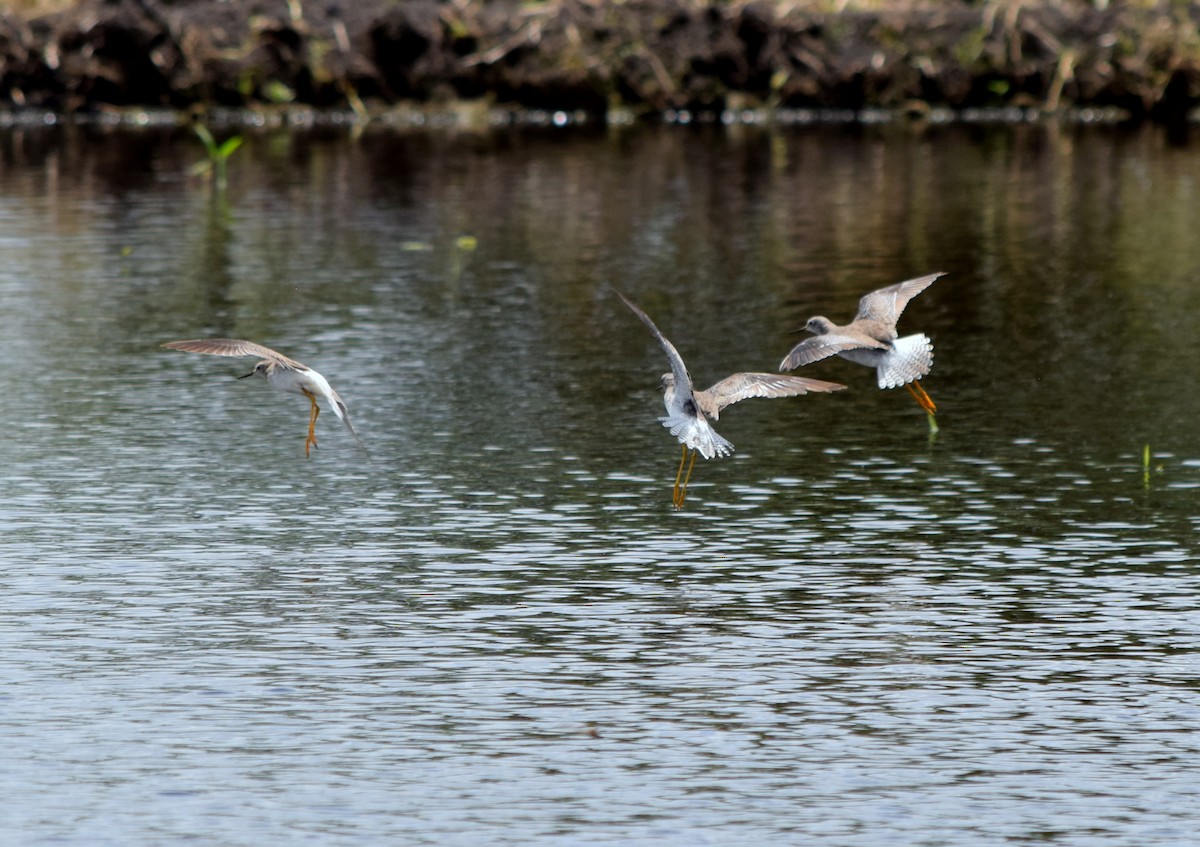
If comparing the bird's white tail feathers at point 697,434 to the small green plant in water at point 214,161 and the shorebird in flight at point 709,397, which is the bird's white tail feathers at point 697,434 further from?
the small green plant in water at point 214,161

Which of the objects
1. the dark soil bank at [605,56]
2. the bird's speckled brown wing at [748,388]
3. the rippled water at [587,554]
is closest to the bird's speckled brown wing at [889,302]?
the rippled water at [587,554]

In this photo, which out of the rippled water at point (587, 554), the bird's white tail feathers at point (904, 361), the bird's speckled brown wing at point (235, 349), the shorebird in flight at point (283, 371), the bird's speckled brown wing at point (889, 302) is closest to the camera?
the rippled water at point (587, 554)

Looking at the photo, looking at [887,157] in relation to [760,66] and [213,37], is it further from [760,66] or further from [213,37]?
[213,37]

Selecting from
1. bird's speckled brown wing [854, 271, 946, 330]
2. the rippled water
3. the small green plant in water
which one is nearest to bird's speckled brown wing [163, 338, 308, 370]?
the rippled water

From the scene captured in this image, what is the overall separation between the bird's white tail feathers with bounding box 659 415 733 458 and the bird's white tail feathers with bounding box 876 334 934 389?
172 centimetres

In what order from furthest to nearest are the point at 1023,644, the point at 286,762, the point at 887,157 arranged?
Answer: the point at 887,157, the point at 1023,644, the point at 286,762

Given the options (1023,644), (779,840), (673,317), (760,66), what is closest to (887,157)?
(760,66)

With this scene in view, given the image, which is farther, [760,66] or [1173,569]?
[760,66]

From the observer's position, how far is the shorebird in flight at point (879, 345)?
1407 cm

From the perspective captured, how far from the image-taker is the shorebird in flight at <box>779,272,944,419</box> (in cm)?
1407

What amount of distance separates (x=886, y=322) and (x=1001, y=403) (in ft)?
14.3

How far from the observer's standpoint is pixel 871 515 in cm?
1523

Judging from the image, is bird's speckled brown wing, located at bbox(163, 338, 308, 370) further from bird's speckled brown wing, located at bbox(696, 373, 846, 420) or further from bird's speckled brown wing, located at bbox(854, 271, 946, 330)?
bird's speckled brown wing, located at bbox(854, 271, 946, 330)

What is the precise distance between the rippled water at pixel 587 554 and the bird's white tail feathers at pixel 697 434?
0.86 m
